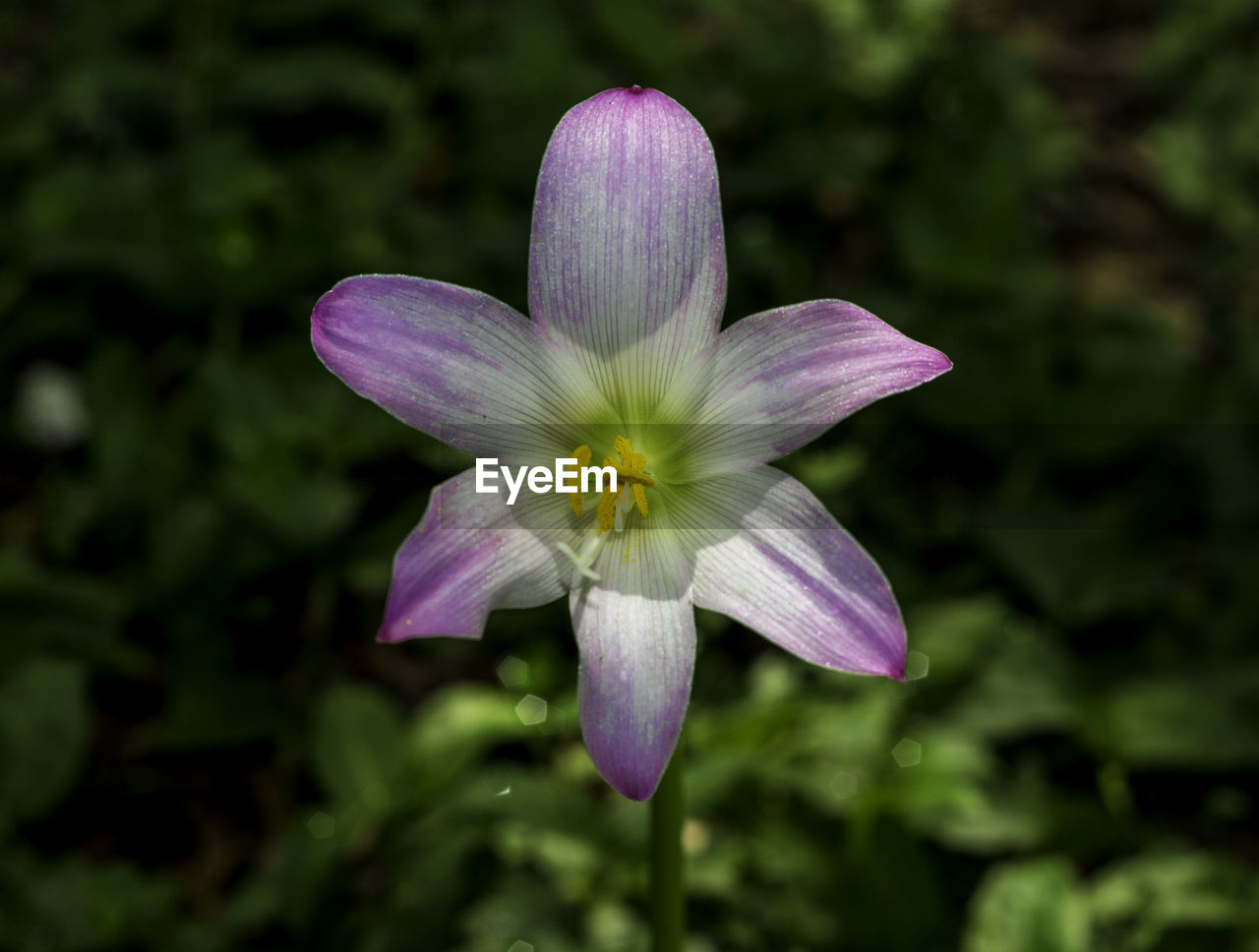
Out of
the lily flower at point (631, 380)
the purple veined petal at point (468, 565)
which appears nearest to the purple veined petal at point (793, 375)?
the lily flower at point (631, 380)

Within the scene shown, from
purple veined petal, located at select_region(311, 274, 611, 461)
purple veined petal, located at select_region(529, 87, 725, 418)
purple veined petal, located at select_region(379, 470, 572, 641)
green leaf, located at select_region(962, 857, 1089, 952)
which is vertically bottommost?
green leaf, located at select_region(962, 857, 1089, 952)

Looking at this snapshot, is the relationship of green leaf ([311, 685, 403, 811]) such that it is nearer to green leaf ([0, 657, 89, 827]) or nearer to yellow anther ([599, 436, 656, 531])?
green leaf ([0, 657, 89, 827])

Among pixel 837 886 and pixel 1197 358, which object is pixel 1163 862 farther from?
pixel 1197 358

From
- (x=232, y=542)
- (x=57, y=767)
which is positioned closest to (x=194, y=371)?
(x=232, y=542)

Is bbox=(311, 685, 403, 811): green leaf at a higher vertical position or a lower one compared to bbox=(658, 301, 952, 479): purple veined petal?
lower

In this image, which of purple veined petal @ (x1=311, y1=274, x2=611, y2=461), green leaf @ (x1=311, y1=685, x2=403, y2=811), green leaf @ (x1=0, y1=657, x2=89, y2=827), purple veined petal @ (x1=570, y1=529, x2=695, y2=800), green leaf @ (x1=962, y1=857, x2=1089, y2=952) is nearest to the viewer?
purple veined petal @ (x1=570, y1=529, x2=695, y2=800)

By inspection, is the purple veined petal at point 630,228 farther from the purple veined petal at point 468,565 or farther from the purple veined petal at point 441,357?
the purple veined petal at point 468,565

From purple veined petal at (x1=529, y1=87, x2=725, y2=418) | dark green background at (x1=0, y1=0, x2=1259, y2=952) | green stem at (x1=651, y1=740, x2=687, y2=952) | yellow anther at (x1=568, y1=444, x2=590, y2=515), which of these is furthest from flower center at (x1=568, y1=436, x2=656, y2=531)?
dark green background at (x1=0, y1=0, x2=1259, y2=952)

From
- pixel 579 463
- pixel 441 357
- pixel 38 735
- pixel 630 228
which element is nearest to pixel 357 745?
pixel 38 735
